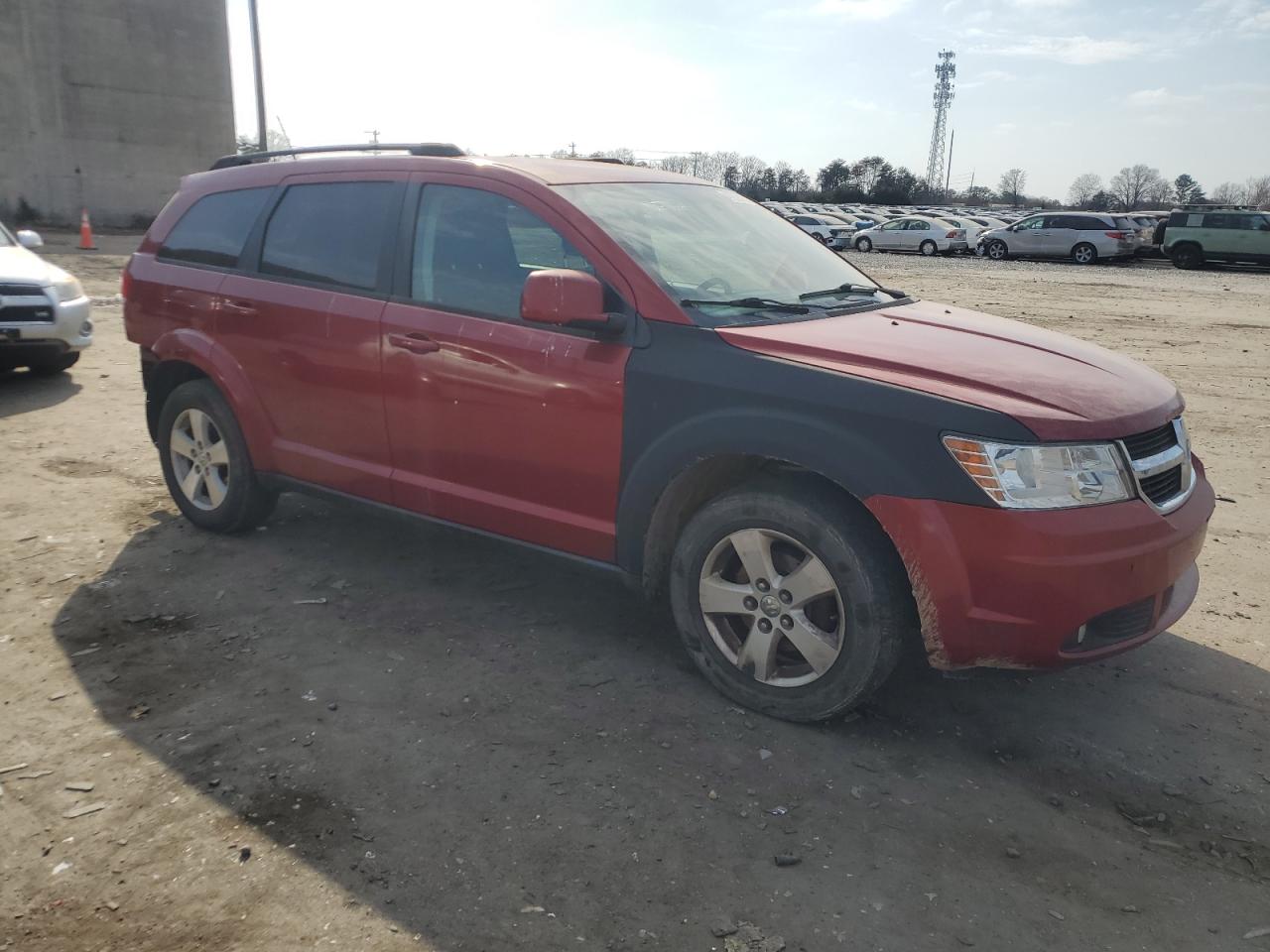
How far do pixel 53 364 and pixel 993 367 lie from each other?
836cm

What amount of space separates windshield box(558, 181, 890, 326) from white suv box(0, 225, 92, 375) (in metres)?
6.35

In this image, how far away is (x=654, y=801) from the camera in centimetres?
306

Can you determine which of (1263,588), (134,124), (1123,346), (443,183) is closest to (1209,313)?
(1123,346)

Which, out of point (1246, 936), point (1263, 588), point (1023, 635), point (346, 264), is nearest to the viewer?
point (1246, 936)

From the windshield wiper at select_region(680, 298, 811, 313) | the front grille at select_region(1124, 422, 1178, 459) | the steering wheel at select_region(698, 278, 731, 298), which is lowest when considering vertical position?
the front grille at select_region(1124, 422, 1178, 459)

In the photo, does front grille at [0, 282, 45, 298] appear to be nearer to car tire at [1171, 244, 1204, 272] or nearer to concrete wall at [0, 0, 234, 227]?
concrete wall at [0, 0, 234, 227]

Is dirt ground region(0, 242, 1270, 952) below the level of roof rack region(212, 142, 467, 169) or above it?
below

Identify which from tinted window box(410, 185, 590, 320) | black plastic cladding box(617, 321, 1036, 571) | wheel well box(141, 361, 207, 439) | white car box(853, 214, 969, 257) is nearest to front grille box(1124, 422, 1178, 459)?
black plastic cladding box(617, 321, 1036, 571)

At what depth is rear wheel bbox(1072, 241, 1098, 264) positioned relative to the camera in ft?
97.8

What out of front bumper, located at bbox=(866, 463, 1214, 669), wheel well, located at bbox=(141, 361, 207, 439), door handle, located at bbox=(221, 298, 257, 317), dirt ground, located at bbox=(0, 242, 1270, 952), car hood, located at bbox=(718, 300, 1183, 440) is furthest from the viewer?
wheel well, located at bbox=(141, 361, 207, 439)

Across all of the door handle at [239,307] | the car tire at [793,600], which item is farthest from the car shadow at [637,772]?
the door handle at [239,307]

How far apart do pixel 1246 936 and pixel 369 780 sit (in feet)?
7.86

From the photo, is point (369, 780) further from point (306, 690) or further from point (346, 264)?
point (346, 264)

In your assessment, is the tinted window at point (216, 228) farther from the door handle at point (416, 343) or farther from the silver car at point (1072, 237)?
the silver car at point (1072, 237)
